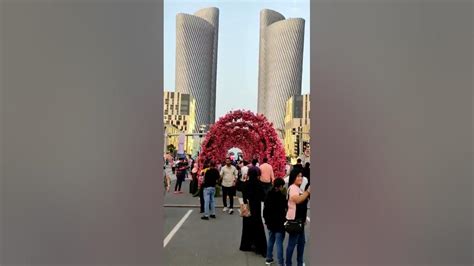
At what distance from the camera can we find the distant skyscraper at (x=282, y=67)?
102075mm

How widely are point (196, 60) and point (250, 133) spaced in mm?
91899

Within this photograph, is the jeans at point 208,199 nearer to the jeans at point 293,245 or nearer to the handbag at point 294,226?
the jeans at point 293,245

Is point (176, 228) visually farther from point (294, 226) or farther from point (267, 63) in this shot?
point (267, 63)

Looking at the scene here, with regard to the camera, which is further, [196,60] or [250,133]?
[196,60]

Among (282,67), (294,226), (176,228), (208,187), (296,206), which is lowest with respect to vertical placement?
(176,228)

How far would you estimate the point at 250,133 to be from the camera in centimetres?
1417

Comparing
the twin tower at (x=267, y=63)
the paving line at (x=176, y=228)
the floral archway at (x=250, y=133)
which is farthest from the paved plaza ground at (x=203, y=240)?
the twin tower at (x=267, y=63)

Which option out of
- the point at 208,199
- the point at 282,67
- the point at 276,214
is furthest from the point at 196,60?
the point at 276,214

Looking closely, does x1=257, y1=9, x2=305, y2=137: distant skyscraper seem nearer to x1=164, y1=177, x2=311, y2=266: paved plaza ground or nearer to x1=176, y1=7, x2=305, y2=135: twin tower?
x1=176, y1=7, x2=305, y2=135: twin tower

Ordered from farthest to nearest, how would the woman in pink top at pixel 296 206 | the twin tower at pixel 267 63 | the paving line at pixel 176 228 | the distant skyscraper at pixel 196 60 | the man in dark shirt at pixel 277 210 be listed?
the twin tower at pixel 267 63
the distant skyscraper at pixel 196 60
the paving line at pixel 176 228
the man in dark shirt at pixel 277 210
the woman in pink top at pixel 296 206
